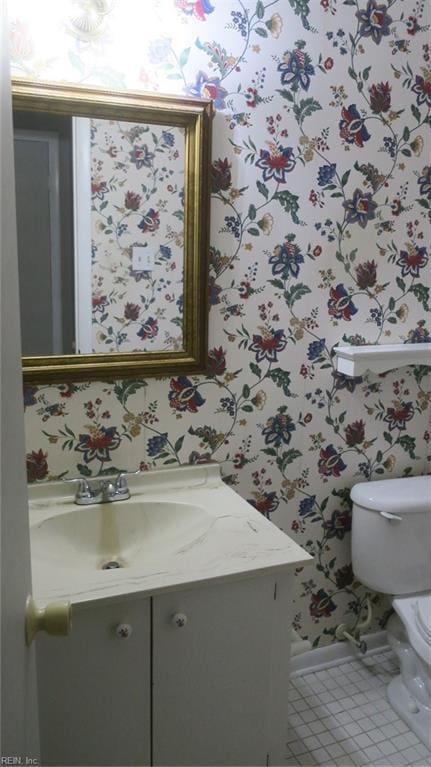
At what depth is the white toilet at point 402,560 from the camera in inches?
74.5

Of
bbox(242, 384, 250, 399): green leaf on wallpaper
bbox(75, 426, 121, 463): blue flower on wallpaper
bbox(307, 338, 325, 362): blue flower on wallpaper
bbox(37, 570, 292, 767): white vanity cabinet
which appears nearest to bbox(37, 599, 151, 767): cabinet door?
bbox(37, 570, 292, 767): white vanity cabinet

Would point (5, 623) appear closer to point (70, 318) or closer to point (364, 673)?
point (70, 318)

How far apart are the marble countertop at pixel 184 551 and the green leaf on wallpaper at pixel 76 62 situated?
3.39 ft

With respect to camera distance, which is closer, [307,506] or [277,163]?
[277,163]

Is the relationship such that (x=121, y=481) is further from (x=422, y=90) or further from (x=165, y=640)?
(x=422, y=90)

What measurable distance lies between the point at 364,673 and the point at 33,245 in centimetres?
177

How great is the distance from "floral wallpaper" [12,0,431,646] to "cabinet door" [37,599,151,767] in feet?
1.65

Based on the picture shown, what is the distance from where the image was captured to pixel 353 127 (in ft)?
5.90

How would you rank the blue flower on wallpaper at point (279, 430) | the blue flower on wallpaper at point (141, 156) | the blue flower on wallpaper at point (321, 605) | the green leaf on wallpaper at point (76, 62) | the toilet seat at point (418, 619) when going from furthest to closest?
the blue flower on wallpaper at point (321, 605) → the blue flower on wallpaper at point (279, 430) → the toilet seat at point (418, 619) → the blue flower on wallpaper at point (141, 156) → the green leaf on wallpaper at point (76, 62)

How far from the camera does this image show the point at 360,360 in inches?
73.0

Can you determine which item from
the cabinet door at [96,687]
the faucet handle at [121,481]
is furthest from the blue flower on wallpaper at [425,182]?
the cabinet door at [96,687]

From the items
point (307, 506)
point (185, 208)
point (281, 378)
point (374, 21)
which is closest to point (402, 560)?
point (307, 506)

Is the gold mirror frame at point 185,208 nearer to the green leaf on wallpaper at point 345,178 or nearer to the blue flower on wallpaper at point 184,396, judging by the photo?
the blue flower on wallpaper at point 184,396

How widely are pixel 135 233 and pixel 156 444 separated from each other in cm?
59
